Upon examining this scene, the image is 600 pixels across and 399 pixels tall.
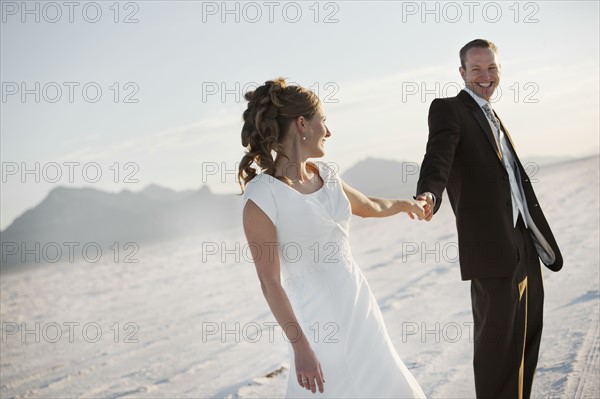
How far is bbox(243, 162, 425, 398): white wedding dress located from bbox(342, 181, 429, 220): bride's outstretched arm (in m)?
0.25

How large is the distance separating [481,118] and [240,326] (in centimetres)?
465

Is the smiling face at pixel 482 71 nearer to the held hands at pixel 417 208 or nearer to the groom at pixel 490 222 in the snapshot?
the groom at pixel 490 222

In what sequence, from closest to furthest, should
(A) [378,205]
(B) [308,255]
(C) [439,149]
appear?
(B) [308,255] → (A) [378,205] → (C) [439,149]

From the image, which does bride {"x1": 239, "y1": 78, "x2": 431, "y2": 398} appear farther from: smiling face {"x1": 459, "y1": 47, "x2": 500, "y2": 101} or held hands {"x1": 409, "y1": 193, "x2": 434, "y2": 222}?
smiling face {"x1": 459, "y1": 47, "x2": 500, "y2": 101}

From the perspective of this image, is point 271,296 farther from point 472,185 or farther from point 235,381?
point 235,381

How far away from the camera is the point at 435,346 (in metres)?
5.37

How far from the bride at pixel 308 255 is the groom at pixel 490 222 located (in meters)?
0.83

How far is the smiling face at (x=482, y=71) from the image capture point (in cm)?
349

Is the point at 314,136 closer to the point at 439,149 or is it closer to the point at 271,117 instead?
the point at 271,117

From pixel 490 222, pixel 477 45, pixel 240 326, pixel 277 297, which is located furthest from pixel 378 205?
pixel 240 326

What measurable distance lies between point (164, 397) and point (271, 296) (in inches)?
128

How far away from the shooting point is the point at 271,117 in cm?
266

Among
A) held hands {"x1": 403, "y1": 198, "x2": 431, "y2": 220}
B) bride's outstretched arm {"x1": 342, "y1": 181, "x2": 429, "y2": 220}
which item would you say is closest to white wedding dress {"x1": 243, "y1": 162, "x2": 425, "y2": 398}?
→ bride's outstretched arm {"x1": 342, "y1": 181, "x2": 429, "y2": 220}

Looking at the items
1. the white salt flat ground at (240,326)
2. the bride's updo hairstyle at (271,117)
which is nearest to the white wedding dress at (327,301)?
the bride's updo hairstyle at (271,117)
